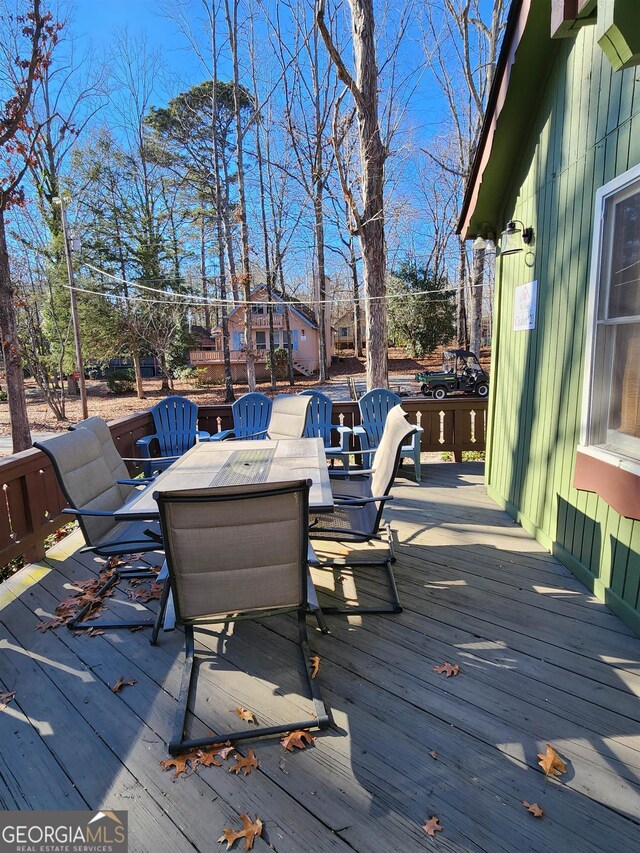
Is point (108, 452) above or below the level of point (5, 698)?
above

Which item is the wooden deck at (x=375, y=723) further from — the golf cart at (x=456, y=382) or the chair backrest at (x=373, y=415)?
the golf cart at (x=456, y=382)

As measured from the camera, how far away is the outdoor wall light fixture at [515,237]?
124 inches

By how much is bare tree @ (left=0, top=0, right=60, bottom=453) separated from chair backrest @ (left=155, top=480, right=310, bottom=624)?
539 cm

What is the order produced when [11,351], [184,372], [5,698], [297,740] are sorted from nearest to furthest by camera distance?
[297,740] < [5,698] < [11,351] < [184,372]

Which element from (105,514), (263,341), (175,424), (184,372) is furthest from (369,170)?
(263,341)

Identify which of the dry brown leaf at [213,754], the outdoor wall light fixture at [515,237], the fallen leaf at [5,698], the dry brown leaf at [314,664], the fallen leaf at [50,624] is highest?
→ the outdoor wall light fixture at [515,237]

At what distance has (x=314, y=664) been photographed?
1.88m

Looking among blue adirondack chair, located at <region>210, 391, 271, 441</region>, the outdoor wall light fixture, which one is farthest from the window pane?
blue adirondack chair, located at <region>210, 391, 271, 441</region>

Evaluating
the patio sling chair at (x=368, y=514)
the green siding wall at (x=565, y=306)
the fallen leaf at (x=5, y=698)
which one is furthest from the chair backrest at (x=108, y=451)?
the green siding wall at (x=565, y=306)

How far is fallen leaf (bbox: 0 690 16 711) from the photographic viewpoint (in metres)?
1.72

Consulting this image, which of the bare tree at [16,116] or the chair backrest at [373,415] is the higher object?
the bare tree at [16,116]

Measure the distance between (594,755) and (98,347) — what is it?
18.4 m

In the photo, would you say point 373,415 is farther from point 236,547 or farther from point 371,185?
point 236,547

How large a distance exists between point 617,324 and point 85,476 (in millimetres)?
2877
